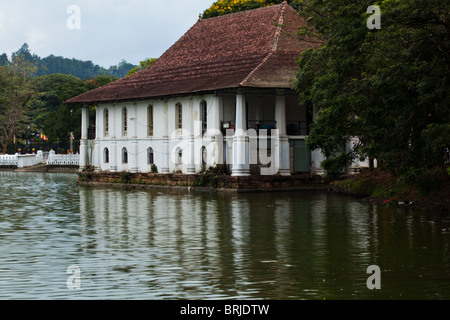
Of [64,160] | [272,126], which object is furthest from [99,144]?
[64,160]

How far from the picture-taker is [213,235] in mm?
21594

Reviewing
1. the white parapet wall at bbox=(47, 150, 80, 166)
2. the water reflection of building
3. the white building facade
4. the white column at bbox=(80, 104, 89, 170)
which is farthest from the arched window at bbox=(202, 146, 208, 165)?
the white parapet wall at bbox=(47, 150, 80, 166)

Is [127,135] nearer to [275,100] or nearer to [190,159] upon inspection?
[190,159]

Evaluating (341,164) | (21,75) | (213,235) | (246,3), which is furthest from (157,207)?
(21,75)

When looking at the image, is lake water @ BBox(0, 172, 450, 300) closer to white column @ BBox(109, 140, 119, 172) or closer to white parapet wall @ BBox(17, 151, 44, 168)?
white column @ BBox(109, 140, 119, 172)

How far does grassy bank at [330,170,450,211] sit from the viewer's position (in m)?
28.7

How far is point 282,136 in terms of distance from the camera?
46.2 m

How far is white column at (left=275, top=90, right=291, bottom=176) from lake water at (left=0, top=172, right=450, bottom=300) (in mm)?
14090

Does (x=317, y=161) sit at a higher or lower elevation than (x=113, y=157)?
lower

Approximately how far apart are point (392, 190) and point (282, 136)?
45.7 feet
